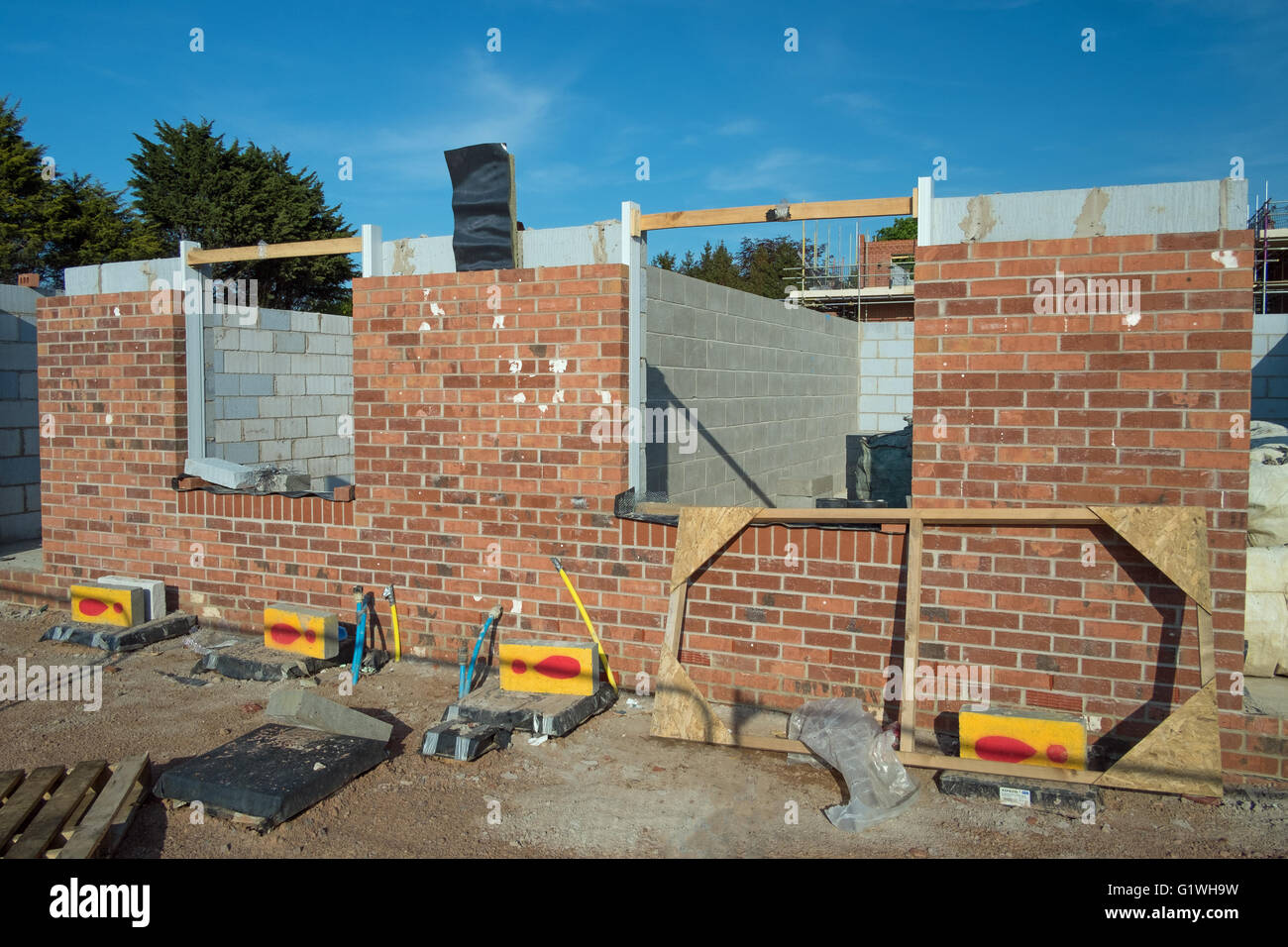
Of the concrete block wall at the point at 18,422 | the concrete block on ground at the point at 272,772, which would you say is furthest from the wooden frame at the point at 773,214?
the concrete block wall at the point at 18,422

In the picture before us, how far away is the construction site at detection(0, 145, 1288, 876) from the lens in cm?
412

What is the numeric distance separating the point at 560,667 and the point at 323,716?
1394 millimetres

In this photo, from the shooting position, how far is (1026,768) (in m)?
4.26

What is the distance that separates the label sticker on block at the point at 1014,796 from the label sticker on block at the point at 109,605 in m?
6.34

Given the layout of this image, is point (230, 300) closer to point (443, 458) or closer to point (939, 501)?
point (443, 458)

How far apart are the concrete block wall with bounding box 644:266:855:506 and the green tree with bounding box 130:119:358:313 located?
986 inches

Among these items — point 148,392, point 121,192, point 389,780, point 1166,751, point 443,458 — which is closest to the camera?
point 1166,751

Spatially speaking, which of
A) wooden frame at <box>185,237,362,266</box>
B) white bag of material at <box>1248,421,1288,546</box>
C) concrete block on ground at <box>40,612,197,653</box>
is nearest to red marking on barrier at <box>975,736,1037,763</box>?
white bag of material at <box>1248,421,1288,546</box>

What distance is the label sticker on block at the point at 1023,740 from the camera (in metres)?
4.30

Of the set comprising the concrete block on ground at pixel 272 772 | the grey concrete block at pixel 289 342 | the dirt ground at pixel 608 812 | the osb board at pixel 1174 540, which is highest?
the grey concrete block at pixel 289 342

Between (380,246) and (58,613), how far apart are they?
449 centimetres

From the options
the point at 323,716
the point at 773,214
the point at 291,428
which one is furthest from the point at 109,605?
the point at 773,214

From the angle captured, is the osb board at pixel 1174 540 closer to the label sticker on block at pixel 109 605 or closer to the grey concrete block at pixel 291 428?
the label sticker on block at pixel 109 605

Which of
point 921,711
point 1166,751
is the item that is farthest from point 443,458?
point 1166,751
